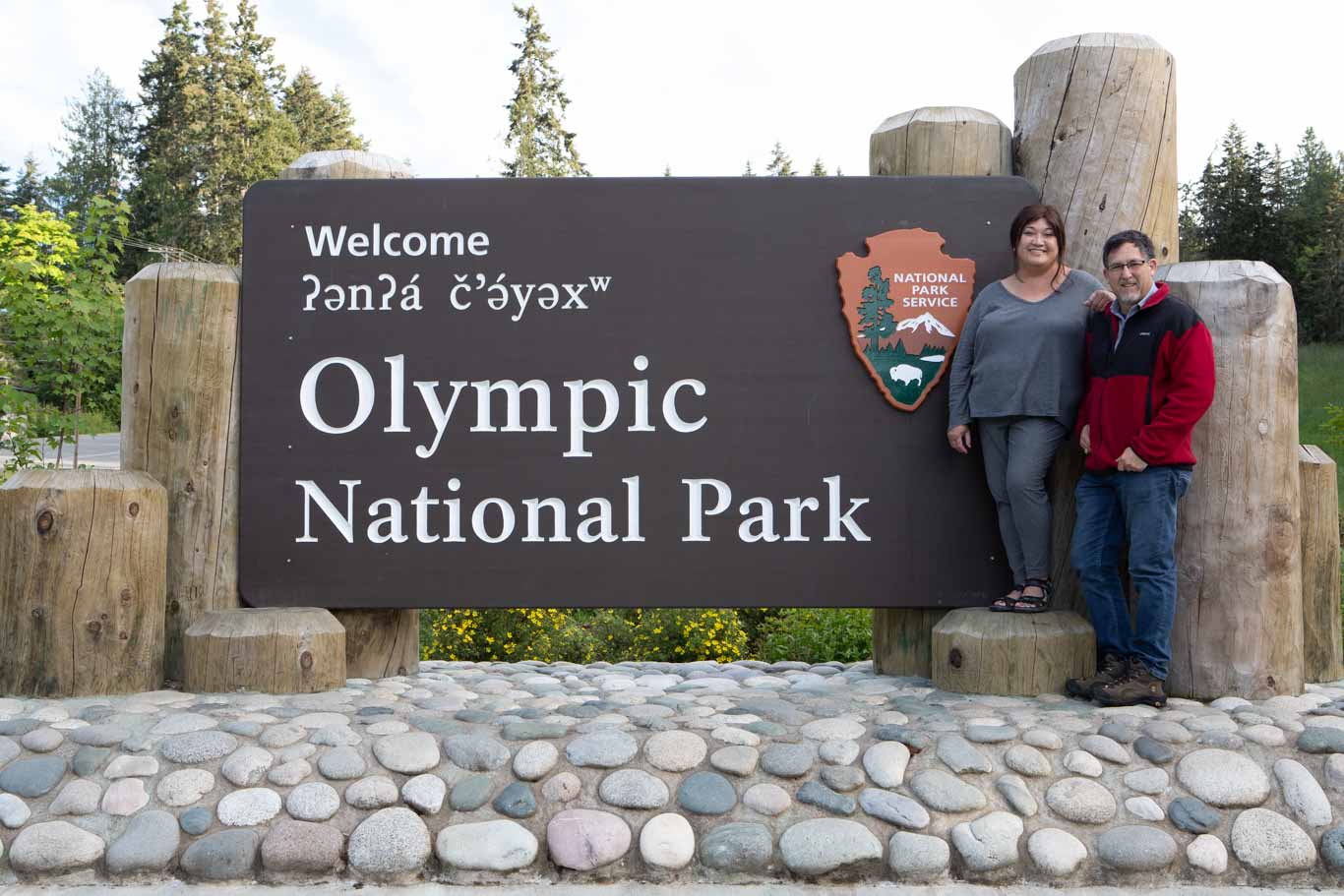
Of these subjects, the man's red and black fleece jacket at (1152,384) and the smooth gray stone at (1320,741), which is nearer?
the smooth gray stone at (1320,741)

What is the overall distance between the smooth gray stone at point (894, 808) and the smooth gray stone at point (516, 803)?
38.4 inches

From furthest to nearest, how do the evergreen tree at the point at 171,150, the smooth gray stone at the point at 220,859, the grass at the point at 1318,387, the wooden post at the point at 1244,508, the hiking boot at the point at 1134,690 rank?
the evergreen tree at the point at 171,150 < the grass at the point at 1318,387 < the wooden post at the point at 1244,508 < the hiking boot at the point at 1134,690 < the smooth gray stone at the point at 220,859

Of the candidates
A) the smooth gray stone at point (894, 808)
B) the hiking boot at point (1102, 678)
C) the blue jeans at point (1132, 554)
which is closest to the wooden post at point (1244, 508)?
the blue jeans at point (1132, 554)

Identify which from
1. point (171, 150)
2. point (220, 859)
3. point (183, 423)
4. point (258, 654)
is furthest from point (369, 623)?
point (171, 150)

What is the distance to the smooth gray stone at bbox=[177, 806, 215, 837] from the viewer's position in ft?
9.84

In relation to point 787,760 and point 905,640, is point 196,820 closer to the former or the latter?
point 787,760

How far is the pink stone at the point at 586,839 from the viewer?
2.91 meters

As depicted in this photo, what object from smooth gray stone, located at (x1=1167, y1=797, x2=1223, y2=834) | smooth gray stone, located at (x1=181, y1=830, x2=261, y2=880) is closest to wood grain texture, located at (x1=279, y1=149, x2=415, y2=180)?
smooth gray stone, located at (x1=181, y1=830, x2=261, y2=880)

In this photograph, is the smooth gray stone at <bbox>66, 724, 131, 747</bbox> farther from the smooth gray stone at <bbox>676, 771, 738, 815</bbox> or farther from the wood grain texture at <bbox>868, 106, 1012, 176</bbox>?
the wood grain texture at <bbox>868, 106, 1012, 176</bbox>

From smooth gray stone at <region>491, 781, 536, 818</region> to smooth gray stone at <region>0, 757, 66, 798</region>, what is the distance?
1.35 metres

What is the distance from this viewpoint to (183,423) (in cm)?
406

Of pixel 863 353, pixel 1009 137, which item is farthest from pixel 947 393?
pixel 1009 137

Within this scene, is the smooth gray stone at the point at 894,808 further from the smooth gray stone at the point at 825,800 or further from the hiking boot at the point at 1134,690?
the hiking boot at the point at 1134,690

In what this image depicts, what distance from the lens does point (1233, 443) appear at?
12.2 feet
